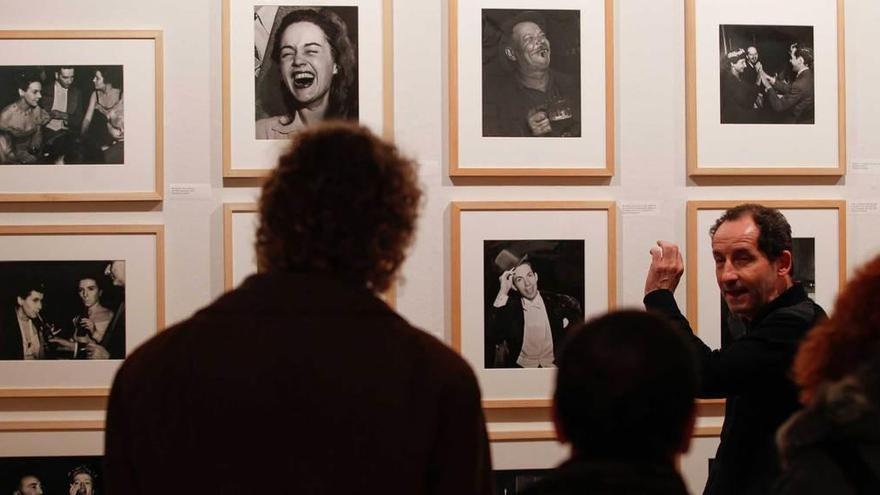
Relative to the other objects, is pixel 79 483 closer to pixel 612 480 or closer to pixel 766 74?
pixel 612 480

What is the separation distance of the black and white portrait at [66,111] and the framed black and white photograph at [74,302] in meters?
0.34

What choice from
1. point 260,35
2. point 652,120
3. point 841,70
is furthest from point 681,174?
point 260,35

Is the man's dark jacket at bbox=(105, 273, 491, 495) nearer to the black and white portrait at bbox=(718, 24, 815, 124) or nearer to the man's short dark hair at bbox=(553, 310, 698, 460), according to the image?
the man's short dark hair at bbox=(553, 310, 698, 460)

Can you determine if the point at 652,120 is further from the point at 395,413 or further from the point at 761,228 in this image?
the point at 395,413

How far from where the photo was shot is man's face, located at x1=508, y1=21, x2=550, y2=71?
4.19m

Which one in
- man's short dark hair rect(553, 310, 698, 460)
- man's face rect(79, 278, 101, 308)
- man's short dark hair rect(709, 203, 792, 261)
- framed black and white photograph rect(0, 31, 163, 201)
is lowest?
man's short dark hair rect(553, 310, 698, 460)

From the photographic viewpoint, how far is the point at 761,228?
10.9 ft

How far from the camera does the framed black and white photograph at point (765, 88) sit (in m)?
4.25

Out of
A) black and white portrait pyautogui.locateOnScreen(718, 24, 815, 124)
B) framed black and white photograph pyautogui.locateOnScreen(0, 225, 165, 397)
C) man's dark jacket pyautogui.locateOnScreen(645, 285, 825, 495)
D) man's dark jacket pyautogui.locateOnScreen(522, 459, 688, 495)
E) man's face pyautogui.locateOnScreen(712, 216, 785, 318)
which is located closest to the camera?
man's dark jacket pyautogui.locateOnScreen(522, 459, 688, 495)

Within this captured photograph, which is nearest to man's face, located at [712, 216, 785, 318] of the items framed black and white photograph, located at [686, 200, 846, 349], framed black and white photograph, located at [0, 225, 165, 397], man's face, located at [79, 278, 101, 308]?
framed black and white photograph, located at [686, 200, 846, 349]

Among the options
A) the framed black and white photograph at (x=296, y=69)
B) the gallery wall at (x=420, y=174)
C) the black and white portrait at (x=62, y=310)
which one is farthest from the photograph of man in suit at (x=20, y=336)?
the framed black and white photograph at (x=296, y=69)

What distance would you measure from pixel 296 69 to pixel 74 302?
137 centimetres

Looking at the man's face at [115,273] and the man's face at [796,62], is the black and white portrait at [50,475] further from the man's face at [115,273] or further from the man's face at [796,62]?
the man's face at [796,62]

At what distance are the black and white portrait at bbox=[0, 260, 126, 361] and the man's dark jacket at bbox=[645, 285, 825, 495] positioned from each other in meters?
2.45
